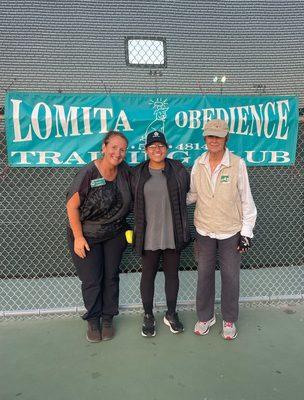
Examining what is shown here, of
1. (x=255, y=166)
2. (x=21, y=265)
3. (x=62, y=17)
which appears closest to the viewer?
(x=62, y=17)

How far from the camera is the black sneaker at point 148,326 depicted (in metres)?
2.86

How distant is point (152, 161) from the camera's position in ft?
8.68

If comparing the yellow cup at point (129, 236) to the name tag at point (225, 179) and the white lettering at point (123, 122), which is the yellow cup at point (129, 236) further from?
the white lettering at point (123, 122)

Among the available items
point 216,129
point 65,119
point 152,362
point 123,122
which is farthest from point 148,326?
point 65,119

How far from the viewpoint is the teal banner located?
3.01 m

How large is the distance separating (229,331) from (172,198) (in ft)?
4.15

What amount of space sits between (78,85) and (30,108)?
1.55 ft

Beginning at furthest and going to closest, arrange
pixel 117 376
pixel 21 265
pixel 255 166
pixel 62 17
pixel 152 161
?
pixel 21 265
pixel 255 166
pixel 62 17
pixel 152 161
pixel 117 376

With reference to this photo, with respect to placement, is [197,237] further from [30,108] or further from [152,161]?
[30,108]

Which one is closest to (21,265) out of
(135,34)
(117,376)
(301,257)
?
(117,376)

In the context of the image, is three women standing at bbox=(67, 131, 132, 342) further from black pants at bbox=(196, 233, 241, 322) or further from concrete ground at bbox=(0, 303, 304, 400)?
black pants at bbox=(196, 233, 241, 322)

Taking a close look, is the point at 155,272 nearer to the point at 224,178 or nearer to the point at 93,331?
the point at 93,331

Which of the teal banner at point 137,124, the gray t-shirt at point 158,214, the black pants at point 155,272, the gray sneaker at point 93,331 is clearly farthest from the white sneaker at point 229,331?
the teal banner at point 137,124

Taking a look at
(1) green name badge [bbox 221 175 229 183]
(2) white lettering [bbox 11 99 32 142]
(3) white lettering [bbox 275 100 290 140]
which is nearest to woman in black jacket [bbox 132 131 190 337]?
(1) green name badge [bbox 221 175 229 183]
